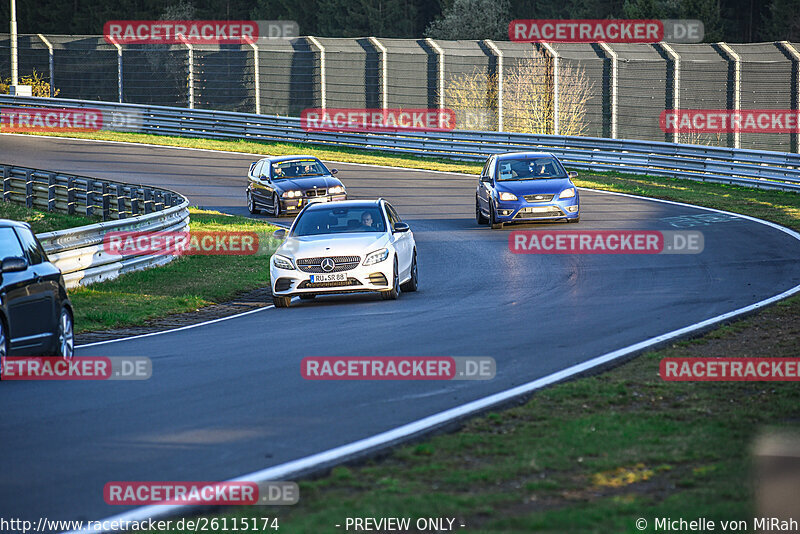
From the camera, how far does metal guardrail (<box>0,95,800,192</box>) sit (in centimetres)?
3152

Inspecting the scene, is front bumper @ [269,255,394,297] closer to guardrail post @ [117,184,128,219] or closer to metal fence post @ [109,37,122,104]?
guardrail post @ [117,184,128,219]

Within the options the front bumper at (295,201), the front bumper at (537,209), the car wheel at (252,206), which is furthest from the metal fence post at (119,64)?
the front bumper at (537,209)

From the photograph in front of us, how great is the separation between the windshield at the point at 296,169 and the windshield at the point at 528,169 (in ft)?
19.0

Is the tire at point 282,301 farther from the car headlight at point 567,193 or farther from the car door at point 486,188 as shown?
the car headlight at point 567,193

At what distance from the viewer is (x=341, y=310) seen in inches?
608

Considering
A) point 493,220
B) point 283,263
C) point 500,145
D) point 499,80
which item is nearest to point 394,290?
point 283,263

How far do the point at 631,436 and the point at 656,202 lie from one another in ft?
71.9

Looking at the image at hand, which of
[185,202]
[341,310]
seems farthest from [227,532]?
[185,202]

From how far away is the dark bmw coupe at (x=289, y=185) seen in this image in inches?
1097

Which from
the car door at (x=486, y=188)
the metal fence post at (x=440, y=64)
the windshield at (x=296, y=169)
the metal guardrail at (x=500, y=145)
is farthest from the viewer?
the metal fence post at (x=440, y=64)

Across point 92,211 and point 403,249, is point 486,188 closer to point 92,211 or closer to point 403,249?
point 403,249

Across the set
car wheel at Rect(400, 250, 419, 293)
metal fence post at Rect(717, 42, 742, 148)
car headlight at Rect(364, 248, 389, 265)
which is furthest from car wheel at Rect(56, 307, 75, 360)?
metal fence post at Rect(717, 42, 742, 148)

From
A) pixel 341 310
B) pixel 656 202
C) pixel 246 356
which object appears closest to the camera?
pixel 246 356

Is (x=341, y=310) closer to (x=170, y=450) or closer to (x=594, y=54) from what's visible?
(x=170, y=450)
